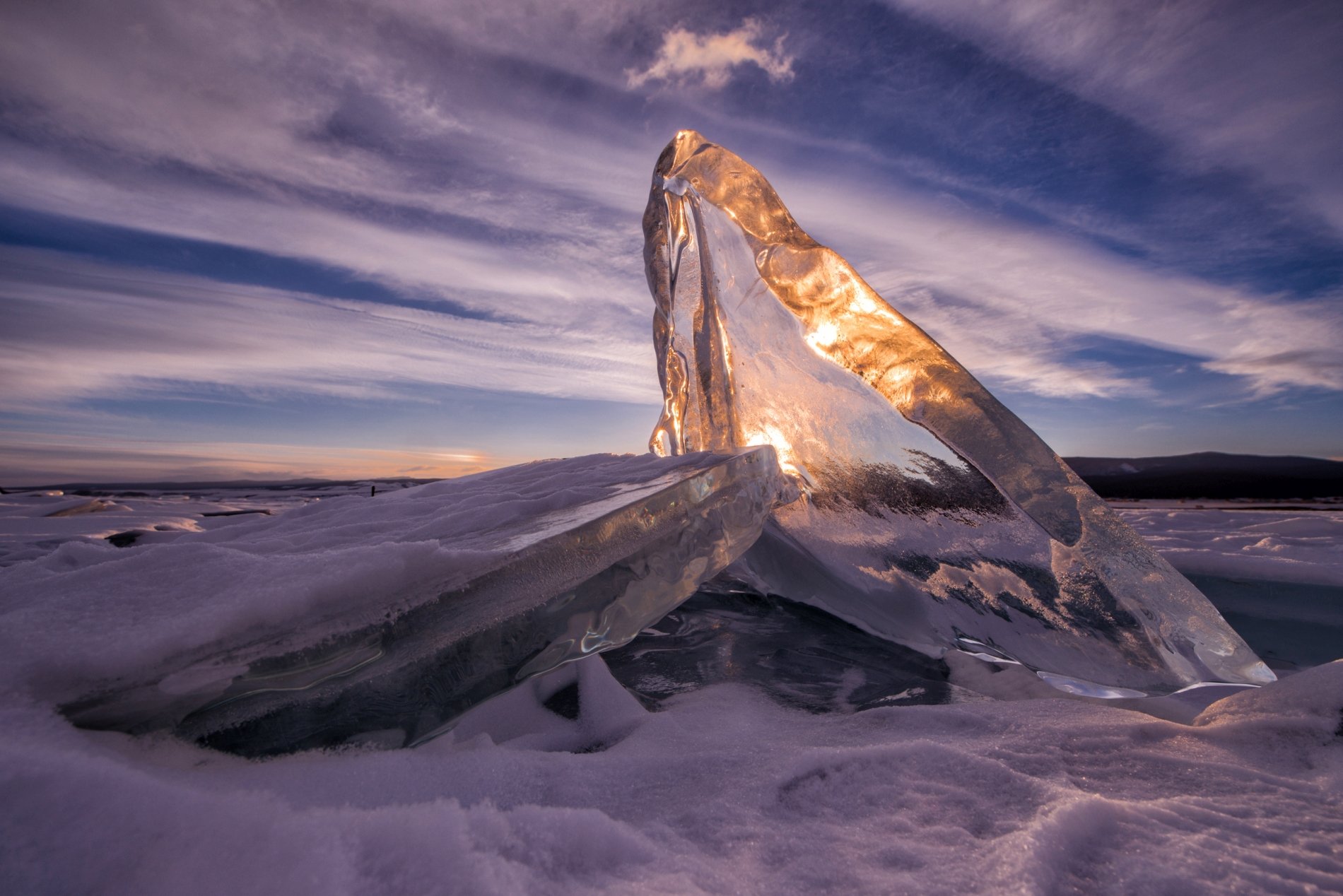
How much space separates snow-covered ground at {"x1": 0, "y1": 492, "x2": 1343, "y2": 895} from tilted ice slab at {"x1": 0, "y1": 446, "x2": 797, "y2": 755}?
0.04m

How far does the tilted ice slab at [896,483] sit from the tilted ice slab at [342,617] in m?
0.64

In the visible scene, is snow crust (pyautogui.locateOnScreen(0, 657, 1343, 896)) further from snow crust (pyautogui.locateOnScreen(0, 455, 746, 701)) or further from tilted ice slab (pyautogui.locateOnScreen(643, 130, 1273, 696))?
tilted ice slab (pyautogui.locateOnScreen(643, 130, 1273, 696))

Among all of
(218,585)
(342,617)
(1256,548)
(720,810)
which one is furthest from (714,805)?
(1256,548)

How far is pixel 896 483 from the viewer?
1.73 metres

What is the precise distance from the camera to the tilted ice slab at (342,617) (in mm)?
747

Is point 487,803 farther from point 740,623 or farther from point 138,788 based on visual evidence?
point 740,623

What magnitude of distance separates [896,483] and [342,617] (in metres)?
1.43

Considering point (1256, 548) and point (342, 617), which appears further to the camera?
point (1256, 548)

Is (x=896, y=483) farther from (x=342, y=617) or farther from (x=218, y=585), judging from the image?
(x=218, y=585)

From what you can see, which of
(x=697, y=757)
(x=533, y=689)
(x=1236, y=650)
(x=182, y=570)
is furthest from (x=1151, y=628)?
(x=182, y=570)

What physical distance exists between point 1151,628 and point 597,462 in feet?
5.55

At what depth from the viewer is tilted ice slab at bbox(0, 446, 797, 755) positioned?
2.45 feet

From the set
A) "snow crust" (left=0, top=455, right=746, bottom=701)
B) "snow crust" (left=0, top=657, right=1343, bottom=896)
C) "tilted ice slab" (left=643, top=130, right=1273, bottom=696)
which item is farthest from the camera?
"tilted ice slab" (left=643, top=130, right=1273, bottom=696)

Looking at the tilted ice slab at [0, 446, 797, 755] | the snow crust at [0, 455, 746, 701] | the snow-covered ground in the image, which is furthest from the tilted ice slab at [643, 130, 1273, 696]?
the snow crust at [0, 455, 746, 701]
